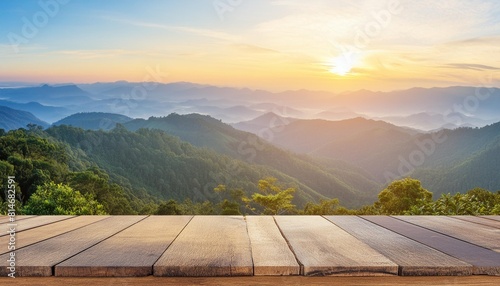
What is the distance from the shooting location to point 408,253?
1308 millimetres

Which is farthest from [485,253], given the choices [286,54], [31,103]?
[31,103]

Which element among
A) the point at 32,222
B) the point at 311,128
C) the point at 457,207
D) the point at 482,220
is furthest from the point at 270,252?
the point at 311,128

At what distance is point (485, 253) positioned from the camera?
133cm

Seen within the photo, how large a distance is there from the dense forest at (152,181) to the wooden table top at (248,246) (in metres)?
5.34

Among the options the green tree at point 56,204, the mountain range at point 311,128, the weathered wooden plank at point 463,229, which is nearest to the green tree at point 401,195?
the green tree at point 56,204

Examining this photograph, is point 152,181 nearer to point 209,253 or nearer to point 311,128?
point 209,253

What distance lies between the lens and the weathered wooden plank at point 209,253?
112 centimetres

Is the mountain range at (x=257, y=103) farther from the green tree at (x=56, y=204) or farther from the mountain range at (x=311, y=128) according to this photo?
the green tree at (x=56, y=204)

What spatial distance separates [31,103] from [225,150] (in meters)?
49.9

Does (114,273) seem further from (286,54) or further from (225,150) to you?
(225,150)

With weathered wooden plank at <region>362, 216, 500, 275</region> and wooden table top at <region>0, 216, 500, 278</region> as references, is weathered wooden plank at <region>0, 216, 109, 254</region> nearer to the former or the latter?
wooden table top at <region>0, 216, 500, 278</region>

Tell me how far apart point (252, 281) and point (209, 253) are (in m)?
0.21

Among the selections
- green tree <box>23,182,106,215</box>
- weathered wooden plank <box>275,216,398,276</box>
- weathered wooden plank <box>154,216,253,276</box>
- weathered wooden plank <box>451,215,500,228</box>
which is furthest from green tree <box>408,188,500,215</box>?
weathered wooden plank <box>154,216,253,276</box>

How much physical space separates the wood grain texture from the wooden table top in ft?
0.05
